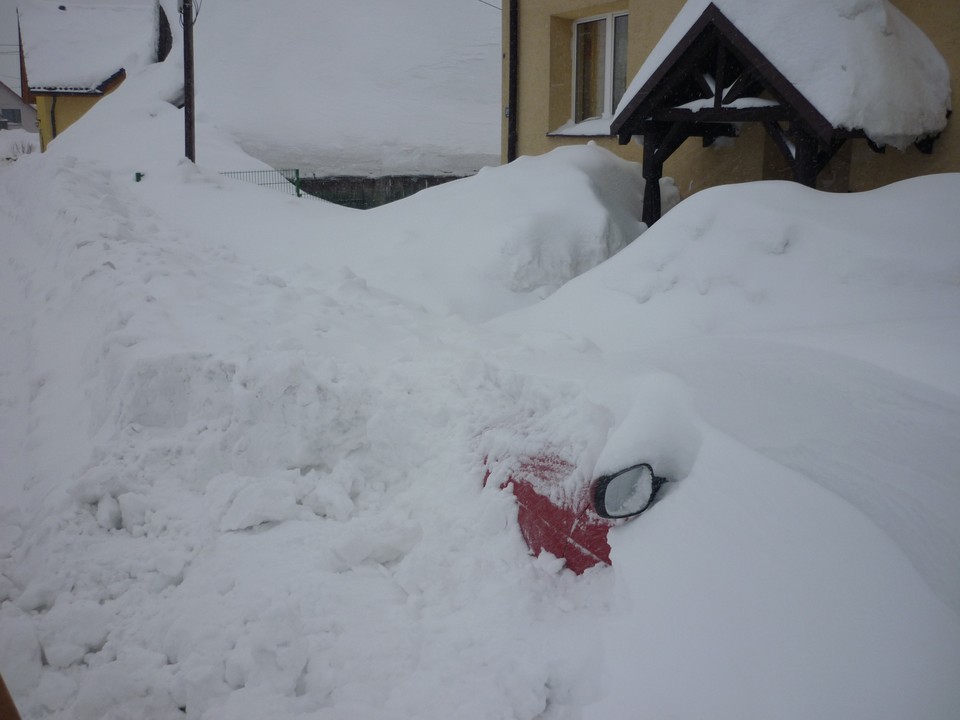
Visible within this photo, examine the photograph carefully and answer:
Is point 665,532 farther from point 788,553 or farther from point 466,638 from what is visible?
point 466,638

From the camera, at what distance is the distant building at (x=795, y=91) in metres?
5.87

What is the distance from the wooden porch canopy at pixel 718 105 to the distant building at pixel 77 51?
2072 centimetres

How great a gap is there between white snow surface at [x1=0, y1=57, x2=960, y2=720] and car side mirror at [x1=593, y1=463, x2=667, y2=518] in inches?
2.1

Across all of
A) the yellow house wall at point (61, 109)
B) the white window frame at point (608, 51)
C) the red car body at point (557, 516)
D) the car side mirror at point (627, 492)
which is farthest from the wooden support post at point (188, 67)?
the car side mirror at point (627, 492)

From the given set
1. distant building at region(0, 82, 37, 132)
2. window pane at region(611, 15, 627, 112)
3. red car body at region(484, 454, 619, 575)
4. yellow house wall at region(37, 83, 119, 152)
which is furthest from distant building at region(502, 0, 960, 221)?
distant building at region(0, 82, 37, 132)

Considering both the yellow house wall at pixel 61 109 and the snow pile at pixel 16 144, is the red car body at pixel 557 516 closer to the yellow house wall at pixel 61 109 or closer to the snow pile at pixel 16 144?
the yellow house wall at pixel 61 109

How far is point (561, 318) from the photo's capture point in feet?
17.4

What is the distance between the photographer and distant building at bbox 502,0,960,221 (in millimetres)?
5867

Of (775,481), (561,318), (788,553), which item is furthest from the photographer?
(561,318)

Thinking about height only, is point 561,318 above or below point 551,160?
below

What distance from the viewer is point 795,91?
589cm

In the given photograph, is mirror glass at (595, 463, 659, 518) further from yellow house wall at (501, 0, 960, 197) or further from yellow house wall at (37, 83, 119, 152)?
yellow house wall at (37, 83, 119, 152)

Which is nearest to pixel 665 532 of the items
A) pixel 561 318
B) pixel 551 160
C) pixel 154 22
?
pixel 561 318

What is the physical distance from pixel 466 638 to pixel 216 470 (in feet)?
5.61
